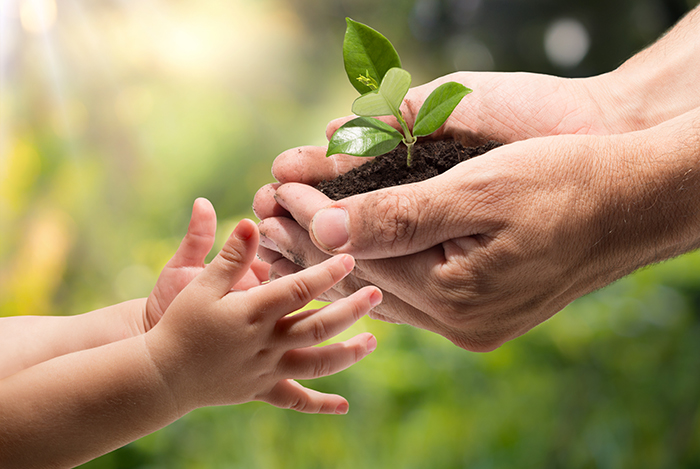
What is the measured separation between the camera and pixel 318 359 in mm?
716

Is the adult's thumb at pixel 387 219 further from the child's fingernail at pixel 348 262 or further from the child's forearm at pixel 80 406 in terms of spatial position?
the child's forearm at pixel 80 406

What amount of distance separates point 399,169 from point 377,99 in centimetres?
12

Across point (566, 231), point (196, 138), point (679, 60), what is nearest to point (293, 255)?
point (566, 231)

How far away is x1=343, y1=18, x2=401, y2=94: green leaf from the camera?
69 cm

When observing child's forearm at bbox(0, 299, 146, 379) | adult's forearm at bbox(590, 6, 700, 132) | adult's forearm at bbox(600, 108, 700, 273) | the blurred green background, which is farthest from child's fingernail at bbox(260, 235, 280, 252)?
the blurred green background

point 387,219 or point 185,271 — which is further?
point 185,271

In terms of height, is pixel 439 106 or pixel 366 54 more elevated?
pixel 366 54

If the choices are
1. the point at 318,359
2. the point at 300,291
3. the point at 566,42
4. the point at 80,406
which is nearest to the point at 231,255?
the point at 300,291

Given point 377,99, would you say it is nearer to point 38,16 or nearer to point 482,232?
point 482,232

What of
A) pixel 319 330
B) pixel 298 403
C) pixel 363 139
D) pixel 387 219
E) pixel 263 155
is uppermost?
pixel 263 155

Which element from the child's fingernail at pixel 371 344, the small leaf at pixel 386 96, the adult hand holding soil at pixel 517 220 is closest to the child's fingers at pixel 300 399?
the child's fingernail at pixel 371 344

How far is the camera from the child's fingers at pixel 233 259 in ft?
2.04

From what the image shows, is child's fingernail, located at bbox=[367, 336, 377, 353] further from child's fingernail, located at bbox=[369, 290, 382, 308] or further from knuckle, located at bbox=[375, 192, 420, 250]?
knuckle, located at bbox=[375, 192, 420, 250]

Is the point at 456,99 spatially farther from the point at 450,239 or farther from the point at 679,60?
the point at 679,60
